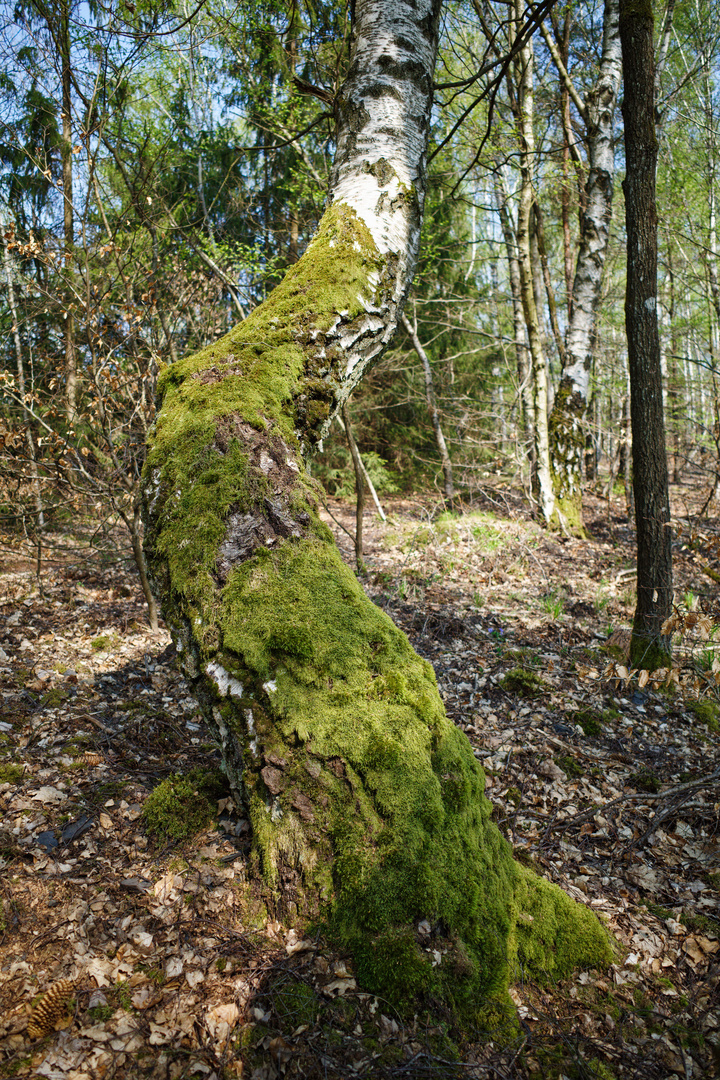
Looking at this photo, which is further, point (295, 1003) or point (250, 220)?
point (250, 220)

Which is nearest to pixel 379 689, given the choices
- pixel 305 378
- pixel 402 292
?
pixel 305 378

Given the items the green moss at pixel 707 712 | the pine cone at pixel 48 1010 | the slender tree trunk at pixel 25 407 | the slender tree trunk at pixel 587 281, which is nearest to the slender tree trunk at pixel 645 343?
the green moss at pixel 707 712

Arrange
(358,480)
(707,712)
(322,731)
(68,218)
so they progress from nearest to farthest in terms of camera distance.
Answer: (322,731) < (707,712) < (358,480) < (68,218)

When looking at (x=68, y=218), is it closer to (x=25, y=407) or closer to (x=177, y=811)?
(x=25, y=407)

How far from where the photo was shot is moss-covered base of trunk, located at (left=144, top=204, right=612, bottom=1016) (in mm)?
1761

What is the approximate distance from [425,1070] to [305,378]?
8.40 feet

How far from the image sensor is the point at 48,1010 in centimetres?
156

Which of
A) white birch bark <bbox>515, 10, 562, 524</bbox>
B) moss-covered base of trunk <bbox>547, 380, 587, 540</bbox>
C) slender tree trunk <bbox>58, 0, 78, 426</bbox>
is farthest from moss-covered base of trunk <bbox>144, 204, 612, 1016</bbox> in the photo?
moss-covered base of trunk <bbox>547, 380, 587, 540</bbox>

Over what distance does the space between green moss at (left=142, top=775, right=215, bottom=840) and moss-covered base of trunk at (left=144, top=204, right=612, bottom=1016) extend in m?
0.35

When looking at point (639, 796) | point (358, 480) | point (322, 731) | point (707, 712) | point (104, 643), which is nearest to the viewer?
point (322, 731)

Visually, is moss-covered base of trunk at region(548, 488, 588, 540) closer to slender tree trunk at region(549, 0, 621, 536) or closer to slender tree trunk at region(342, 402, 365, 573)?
slender tree trunk at region(549, 0, 621, 536)

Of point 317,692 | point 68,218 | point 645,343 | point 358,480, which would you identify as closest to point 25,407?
point 358,480

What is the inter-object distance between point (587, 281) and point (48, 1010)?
10.2 metres

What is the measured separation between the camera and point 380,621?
223 cm
